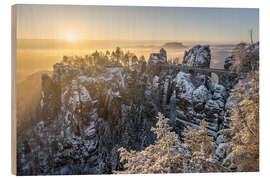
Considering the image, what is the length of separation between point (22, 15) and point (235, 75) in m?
3.42

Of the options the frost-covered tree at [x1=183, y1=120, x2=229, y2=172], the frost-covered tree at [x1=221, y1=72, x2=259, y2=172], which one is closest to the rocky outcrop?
the frost-covered tree at [x1=221, y1=72, x2=259, y2=172]

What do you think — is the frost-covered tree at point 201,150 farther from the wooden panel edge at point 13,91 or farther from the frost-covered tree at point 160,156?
the wooden panel edge at point 13,91

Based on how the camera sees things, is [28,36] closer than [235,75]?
Yes

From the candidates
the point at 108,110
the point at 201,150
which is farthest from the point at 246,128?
the point at 108,110

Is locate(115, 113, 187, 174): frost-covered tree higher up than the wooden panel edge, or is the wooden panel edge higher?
the wooden panel edge

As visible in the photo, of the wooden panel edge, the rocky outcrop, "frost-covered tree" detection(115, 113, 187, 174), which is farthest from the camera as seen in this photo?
the rocky outcrop

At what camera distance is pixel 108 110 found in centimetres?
334

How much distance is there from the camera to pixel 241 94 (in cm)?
337

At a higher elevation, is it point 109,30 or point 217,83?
point 109,30

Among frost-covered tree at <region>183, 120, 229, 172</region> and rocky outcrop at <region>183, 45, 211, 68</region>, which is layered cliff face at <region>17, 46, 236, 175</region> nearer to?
rocky outcrop at <region>183, 45, 211, 68</region>

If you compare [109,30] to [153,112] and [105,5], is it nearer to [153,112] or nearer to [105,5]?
[105,5]

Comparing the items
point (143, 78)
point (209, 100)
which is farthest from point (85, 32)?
point (209, 100)

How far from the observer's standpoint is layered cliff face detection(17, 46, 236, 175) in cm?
325
